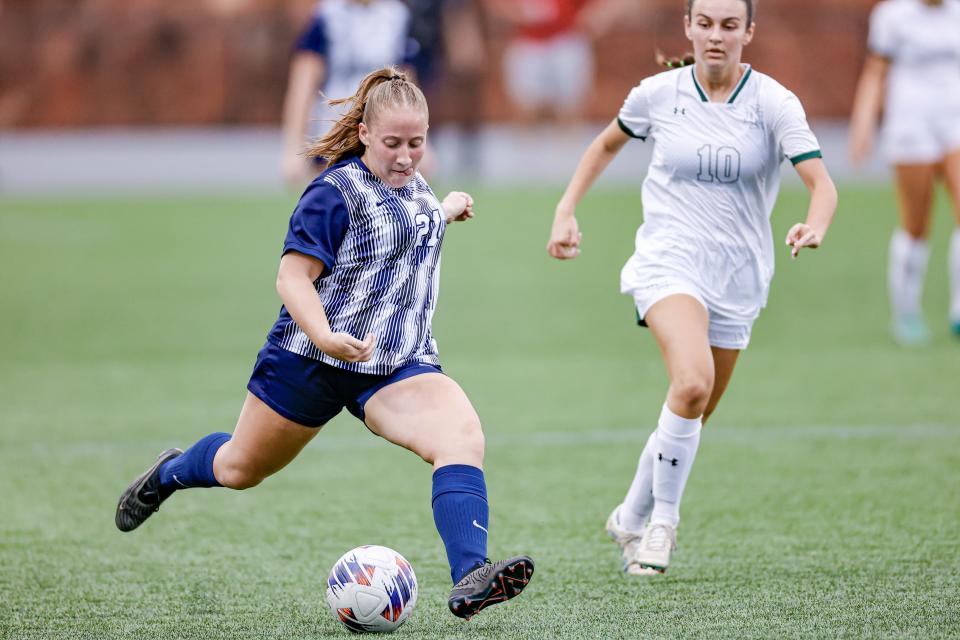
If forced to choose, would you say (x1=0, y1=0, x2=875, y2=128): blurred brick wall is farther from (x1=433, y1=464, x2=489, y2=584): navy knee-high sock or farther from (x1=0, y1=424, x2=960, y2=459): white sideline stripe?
(x1=433, y1=464, x2=489, y2=584): navy knee-high sock

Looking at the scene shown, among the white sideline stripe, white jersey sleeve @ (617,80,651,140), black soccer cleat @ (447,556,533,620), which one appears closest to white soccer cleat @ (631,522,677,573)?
black soccer cleat @ (447,556,533,620)

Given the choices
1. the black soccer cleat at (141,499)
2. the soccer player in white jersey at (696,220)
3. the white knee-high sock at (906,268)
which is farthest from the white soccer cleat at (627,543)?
the white knee-high sock at (906,268)

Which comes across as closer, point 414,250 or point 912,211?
point 414,250

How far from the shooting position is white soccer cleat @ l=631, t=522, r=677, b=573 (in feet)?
14.7

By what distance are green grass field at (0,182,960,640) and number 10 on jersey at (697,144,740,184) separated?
49.0 inches

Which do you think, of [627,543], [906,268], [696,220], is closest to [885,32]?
[906,268]

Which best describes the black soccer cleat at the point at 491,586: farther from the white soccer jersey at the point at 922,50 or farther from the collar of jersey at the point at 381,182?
the white soccer jersey at the point at 922,50

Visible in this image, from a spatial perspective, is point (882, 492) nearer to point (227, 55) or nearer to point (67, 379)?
point (67, 379)

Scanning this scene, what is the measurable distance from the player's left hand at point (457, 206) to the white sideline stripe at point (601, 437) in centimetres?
227

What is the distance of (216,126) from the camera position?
75.7ft

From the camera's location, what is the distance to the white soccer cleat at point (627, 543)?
455 cm

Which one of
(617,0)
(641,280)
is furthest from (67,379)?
(617,0)

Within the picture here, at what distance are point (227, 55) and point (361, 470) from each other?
57.2ft

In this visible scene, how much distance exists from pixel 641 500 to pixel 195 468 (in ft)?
4.80
